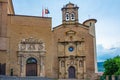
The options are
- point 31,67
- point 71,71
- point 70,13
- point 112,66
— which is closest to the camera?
point 112,66

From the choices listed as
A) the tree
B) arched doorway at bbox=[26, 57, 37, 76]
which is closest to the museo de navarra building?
arched doorway at bbox=[26, 57, 37, 76]

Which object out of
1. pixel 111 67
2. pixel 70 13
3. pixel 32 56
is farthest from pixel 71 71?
pixel 70 13

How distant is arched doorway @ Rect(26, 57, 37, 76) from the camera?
31.1m

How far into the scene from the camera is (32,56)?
3138 centimetres

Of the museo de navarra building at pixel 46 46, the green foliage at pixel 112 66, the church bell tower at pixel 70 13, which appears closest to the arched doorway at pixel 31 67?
the museo de navarra building at pixel 46 46

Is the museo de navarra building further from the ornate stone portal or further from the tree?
the tree

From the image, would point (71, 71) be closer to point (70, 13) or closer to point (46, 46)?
point (46, 46)

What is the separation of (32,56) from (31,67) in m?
1.26

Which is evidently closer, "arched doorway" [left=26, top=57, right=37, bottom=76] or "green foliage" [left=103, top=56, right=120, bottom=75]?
"green foliage" [left=103, top=56, right=120, bottom=75]

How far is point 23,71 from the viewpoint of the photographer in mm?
30641

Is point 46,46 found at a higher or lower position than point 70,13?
lower

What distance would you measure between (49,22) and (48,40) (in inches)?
86.8

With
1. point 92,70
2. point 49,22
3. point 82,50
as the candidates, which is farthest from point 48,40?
point 92,70

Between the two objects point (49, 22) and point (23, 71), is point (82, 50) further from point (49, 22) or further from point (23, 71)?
point (23, 71)
